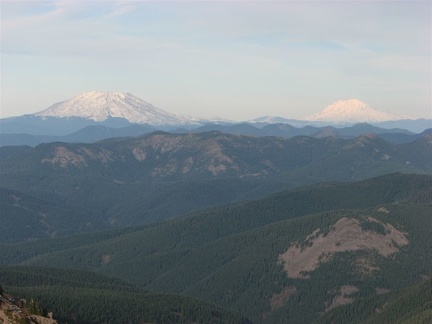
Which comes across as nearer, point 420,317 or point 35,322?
point 35,322

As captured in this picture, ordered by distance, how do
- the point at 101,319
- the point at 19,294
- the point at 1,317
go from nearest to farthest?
the point at 1,317, the point at 19,294, the point at 101,319

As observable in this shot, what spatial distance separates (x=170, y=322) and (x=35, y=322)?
99.5 meters

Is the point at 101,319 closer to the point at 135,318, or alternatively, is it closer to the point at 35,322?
the point at 135,318

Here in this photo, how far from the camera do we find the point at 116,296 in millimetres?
199500

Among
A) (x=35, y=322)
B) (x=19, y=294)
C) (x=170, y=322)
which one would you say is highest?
(x=35, y=322)

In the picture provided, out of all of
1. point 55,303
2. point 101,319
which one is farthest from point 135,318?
point 55,303

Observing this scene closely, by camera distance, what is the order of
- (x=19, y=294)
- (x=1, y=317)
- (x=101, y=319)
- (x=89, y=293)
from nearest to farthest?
(x=1, y=317) → (x=19, y=294) → (x=101, y=319) → (x=89, y=293)

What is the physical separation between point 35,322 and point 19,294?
73.3m

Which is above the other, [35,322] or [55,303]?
[35,322]

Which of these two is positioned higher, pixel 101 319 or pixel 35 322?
pixel 35 322

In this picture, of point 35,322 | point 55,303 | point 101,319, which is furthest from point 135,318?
point 35,322

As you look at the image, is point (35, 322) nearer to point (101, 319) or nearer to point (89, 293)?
point (101, 319)

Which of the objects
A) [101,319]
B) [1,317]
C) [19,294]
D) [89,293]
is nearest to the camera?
[1,317]

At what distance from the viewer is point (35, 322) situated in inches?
4043
